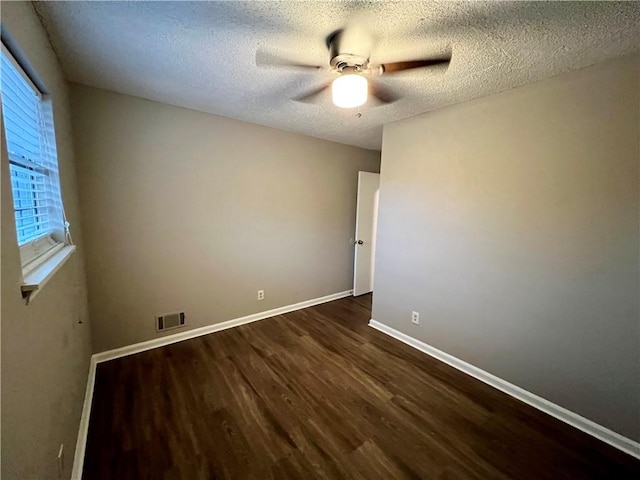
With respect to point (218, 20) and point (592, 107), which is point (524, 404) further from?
point (218, 20)

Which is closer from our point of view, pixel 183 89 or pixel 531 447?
pixel 531 447

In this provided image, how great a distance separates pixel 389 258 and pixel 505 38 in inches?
80.9

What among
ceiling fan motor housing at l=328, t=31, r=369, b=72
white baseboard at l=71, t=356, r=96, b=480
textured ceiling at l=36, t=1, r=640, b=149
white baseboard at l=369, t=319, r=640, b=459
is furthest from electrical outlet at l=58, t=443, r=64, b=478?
white baseboard at l=369, t=319, r=640, b=459

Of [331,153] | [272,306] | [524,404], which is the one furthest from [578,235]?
[272,306]

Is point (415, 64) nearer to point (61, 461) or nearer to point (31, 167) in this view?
point (31, 167)

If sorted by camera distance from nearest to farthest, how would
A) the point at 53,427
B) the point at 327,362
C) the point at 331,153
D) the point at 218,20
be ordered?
the point at 53,427
the point at 218,20
the point at 327,362
the point at 331,153

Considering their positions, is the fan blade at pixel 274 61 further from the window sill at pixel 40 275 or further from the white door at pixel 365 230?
the white door at pixel 365 230

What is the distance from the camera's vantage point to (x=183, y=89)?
7.18 ft

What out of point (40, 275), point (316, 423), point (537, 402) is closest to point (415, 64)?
point (40, 275)

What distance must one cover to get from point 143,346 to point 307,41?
2.91 metres

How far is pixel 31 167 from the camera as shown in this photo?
1.34 m

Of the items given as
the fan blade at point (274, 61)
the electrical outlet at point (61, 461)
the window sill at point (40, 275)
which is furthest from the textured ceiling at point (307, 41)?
the electrical outlet at point (61, 461)

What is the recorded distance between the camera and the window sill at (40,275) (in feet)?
3.06

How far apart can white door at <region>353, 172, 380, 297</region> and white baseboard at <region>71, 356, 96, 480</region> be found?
3204mm
